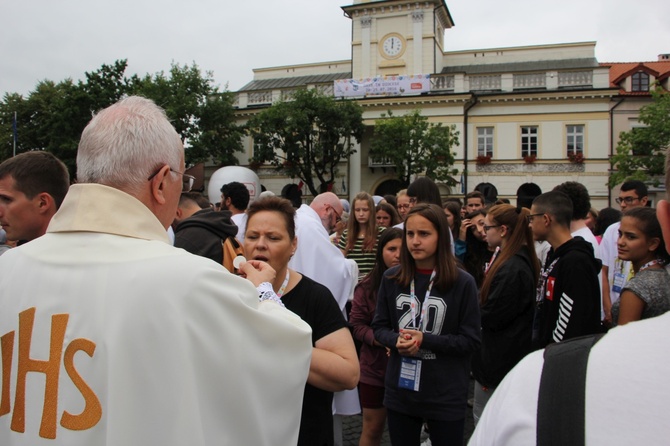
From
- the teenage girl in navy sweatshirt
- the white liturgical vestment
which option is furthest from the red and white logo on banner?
the white liturgical vestment

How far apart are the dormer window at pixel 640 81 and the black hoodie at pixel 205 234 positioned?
128 ft

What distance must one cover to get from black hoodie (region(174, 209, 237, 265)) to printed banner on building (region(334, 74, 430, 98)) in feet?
107

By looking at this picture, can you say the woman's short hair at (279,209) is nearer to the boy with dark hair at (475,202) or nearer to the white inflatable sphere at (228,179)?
the boy with dark hair at (475,202)

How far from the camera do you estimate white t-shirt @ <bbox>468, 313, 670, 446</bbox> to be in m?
0.86

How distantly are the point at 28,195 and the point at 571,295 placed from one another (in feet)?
11.5

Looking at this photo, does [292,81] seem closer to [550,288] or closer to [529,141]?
[529,141]

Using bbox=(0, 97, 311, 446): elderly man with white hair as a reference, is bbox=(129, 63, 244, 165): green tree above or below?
above

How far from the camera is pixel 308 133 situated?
3406cm

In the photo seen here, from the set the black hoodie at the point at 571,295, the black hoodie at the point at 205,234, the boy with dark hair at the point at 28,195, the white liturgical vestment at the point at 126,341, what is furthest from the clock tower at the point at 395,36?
the white liturgical vestment at the point at 126,341

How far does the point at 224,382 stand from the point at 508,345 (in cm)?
326

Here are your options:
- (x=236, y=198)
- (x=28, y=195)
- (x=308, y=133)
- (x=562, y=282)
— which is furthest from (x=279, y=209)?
(x=308, y=133)

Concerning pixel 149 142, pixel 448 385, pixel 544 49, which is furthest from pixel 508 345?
pixel 544 49

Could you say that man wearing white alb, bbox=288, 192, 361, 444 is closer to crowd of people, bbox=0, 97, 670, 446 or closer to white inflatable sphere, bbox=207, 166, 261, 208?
crowd of people, bbox=0, 97, 670, 446

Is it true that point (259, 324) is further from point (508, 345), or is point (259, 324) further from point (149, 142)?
point (508, 345)
